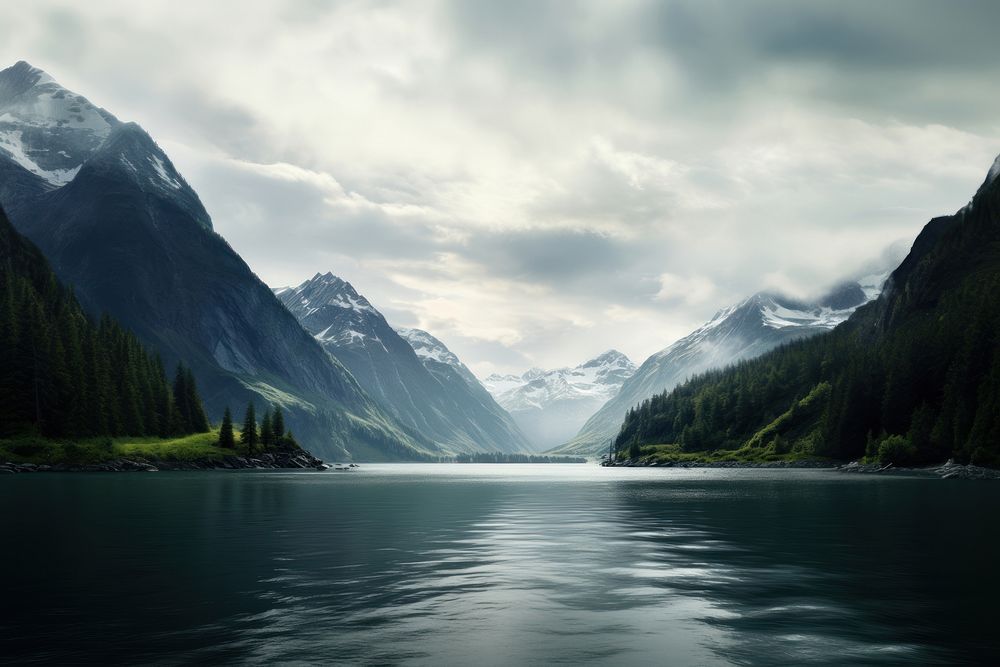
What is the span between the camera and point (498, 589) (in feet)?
96.9

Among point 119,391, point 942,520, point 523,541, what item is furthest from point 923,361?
point 119,391

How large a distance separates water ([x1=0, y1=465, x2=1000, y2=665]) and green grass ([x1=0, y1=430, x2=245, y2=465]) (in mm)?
101912

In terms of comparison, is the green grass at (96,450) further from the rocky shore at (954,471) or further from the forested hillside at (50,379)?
the rocky shore at (954,471)

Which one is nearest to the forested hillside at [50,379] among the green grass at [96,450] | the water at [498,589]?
the green grass at [96,450]

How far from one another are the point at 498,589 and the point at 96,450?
158327 millimetres

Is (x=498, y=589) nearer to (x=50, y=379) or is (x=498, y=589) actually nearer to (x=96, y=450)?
(x=96, y=450)

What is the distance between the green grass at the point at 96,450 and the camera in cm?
14712

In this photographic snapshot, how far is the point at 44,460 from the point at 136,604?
14604 cm

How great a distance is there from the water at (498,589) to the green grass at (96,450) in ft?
334

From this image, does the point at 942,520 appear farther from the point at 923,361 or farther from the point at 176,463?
the point at 176,463

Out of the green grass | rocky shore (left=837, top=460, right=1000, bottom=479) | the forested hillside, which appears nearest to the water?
rocky shore (left=837, top=460, right=1000, bottom=479)

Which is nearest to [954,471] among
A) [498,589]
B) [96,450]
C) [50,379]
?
[498,589]

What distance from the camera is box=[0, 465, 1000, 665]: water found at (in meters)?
20.4

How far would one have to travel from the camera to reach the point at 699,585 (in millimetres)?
30219
